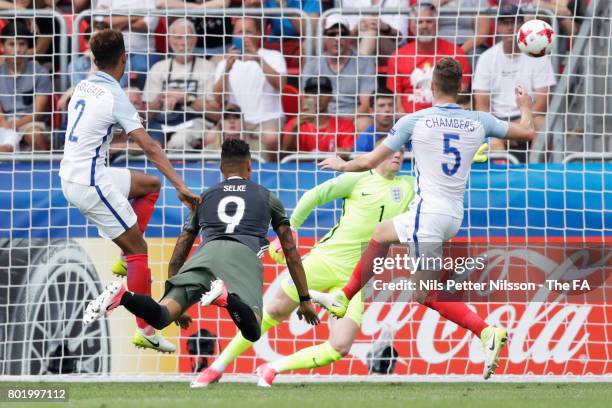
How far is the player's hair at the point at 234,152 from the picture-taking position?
9070 mm

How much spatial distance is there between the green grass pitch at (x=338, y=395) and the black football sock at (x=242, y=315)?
1.57 feet

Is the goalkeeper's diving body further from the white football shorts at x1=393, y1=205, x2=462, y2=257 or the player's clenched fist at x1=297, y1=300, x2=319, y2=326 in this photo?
the player's clenched fist at x1=297, y1=300, x2=319, y2=326

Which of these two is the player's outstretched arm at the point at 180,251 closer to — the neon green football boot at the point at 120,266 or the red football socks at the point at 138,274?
the red football socks at the point at 138,274

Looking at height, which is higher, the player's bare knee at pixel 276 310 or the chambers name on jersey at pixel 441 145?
the chambers name on jersey at pixel 441 145

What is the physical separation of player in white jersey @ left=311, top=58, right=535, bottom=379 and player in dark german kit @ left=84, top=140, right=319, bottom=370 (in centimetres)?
85

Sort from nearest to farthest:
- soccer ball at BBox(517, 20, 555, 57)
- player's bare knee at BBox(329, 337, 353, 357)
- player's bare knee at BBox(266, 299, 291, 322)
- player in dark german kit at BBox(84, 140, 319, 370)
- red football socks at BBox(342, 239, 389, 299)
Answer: player in dark german kit at BBox(84, 140, 319, 370)
red football socks at BBox(342, 239, 389, 299)
soccer ball at BBox(517, 20, 555, 57)
player's bare knee at BBox(329, 337, 353, 357)
player's bare knee at BBox(266, 299, 291, 322)

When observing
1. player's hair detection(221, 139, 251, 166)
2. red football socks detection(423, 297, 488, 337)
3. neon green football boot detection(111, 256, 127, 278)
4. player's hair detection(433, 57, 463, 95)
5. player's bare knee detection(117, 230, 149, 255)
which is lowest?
red football socks detection(423, 297, 488, 337)

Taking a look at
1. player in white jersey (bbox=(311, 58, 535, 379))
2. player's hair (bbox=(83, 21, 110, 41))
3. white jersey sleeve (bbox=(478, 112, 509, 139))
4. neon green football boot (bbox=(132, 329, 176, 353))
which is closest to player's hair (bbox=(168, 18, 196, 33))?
player's hair (bbox=(83, 21, 110, 41))

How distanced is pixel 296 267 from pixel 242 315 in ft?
2.03

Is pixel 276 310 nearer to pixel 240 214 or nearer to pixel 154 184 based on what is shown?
pixel 154 184

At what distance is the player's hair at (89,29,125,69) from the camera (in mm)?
9289

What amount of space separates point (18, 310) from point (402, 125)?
4.75 meters

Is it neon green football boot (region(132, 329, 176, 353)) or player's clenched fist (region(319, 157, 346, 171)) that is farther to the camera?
neon green football boot (region(132, 329, 176, 353))

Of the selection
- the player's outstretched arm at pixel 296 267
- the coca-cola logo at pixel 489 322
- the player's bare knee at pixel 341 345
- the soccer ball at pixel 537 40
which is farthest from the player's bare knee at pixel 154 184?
the soccer ball at pixel 537 40
